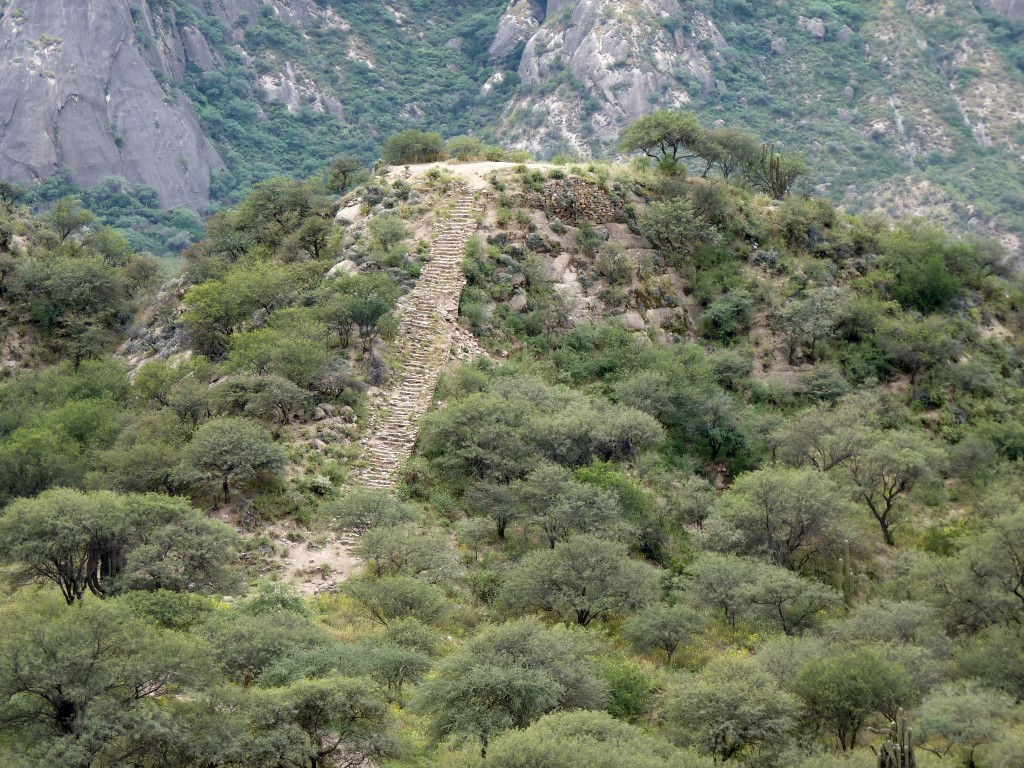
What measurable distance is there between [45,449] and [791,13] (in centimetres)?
10863

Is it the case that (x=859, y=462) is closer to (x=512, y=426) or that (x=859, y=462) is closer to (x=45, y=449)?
(x=512, y=426)

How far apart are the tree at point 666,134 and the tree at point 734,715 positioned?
30.7 m

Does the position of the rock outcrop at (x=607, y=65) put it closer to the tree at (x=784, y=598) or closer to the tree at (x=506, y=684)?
the tree at (x=784, y=598)

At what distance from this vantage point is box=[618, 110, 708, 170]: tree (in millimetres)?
46562

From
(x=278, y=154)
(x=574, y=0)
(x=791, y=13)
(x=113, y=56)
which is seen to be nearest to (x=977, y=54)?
(x=791, y=13)

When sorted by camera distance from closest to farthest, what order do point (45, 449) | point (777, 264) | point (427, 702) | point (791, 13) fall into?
point (427, 702) < point (45, 449) < point (777, 264) < point (791, 13)

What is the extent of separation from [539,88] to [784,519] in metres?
91.7

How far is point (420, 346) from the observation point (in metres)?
37.2

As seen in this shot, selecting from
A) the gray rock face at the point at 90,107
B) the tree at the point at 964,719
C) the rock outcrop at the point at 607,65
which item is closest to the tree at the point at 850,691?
the tree at the point at 964,719

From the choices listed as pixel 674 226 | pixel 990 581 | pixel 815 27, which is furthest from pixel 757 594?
pixel 815 27

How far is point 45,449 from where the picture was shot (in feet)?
102

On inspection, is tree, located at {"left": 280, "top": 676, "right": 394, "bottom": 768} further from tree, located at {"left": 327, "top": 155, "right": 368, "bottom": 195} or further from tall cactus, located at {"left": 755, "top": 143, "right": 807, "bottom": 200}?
tall cactus, located at {"left": 755, "top": 143, "right": 807, "bottom": 200}

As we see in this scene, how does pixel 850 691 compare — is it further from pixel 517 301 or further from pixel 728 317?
pixel 728 317

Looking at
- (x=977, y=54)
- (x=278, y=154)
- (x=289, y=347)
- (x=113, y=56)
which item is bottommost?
(x=278, y=154)
